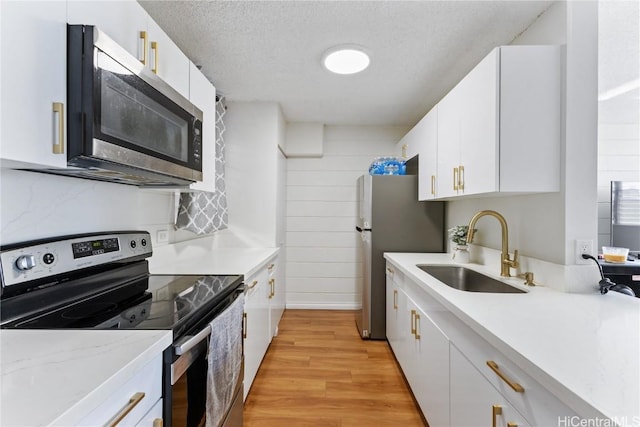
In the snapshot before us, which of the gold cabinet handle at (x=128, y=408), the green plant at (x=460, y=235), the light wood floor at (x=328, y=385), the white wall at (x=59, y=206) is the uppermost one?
the white wall at (x=59, y=206)

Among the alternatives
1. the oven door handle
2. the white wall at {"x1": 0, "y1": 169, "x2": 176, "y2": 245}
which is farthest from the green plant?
the white wall at {"x1": 0, "y1": 169, "x2": 176, "y2": 245}

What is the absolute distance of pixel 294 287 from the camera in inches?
153

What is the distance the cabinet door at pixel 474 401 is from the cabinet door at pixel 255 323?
3.73 feet

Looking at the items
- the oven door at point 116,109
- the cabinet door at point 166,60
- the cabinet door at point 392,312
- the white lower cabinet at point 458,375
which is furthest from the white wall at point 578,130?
the cabinet door at point 166,60

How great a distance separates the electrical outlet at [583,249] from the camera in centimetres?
145

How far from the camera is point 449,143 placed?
6.77ft

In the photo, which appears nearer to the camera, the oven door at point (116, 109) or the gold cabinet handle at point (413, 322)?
the oven door at point (116, 109)

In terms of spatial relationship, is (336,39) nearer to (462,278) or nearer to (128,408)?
(462,278)

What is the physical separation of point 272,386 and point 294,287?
176 cm

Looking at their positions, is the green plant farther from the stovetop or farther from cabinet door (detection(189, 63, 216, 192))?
cabinet door (detection(189, 63, 216, 192))

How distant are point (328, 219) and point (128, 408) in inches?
128

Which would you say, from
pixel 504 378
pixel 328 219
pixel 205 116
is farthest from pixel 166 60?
pixel 328 219

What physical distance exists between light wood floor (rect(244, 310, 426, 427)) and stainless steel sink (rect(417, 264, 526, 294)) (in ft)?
2.70

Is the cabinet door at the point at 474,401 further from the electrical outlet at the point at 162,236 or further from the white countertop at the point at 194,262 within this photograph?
the electrical outlet at the point at 162,236
